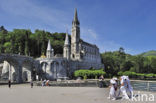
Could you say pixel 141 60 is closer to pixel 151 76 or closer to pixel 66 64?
pixel 151 76

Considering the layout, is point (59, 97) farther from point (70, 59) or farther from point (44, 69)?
point (70, 59)

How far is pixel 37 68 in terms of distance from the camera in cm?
4884

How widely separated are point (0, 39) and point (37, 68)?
31096 millimetres

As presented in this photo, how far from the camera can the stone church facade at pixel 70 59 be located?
50438 millimetres

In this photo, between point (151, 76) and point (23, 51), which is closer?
point (23, 51)

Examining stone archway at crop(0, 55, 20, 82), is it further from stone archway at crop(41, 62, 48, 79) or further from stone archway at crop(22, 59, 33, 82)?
stone archway at crop(41, 62, 48, 79)

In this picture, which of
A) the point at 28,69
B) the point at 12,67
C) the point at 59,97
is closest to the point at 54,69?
the point at 28,69

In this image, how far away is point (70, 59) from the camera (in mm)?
59188

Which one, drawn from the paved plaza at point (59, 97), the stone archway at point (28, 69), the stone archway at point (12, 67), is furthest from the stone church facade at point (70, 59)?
the paved plaza at point (59, 97)

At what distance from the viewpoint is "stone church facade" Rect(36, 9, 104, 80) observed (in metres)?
50.4

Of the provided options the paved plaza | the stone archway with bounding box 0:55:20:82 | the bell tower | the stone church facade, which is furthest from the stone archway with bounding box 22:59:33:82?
the paved plaza

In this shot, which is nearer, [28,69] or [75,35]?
[28,69]

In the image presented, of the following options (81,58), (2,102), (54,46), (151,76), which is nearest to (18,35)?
(54,46)

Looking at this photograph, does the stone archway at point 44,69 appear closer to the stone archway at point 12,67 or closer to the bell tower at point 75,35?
the stone archway at point 12,67
